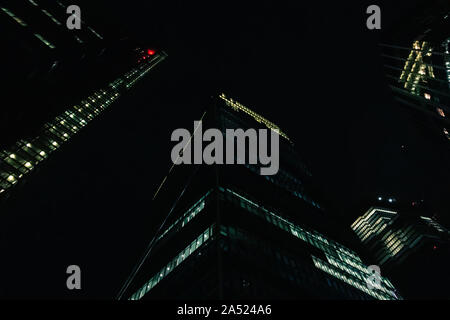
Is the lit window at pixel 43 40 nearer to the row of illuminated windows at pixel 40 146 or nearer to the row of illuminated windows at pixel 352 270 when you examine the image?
the row of illuminated windows at pixel 40 146

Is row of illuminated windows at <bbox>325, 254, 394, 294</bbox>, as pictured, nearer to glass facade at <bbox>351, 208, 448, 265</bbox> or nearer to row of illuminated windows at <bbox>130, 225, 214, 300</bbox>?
row of illuminated windows at <bbox>130, 225, 214, 300</bbox>

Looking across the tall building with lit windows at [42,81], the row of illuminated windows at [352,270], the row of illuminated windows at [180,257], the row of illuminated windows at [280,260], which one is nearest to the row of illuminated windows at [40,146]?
the tall building with lit windows at [42,81]

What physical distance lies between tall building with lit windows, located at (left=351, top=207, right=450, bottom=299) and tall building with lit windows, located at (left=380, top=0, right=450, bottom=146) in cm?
3383

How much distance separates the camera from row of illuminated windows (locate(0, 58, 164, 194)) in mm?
42438

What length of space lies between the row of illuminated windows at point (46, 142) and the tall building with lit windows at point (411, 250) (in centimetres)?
8962

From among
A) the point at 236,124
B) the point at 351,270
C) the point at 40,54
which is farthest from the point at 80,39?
the point at 351,270

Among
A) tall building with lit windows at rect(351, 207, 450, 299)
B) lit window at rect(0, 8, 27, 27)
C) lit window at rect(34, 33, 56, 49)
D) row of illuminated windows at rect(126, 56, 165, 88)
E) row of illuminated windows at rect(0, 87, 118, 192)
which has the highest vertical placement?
row of illuminated windows at rect(126, 56, 165, 88)

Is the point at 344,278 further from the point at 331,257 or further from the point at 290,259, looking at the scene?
the point at 290,259

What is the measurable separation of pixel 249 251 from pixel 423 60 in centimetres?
5638

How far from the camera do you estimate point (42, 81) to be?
53781 millimetres

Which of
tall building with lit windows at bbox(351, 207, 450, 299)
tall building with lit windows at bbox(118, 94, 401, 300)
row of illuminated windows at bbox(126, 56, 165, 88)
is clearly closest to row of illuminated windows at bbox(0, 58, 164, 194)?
row of illuminated windows at bbox(126, 56, 165, 88)

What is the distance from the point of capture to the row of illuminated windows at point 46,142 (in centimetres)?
4244

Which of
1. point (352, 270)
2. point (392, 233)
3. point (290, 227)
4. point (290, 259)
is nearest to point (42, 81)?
point (290, 227)

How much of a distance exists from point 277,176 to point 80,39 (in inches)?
2169
